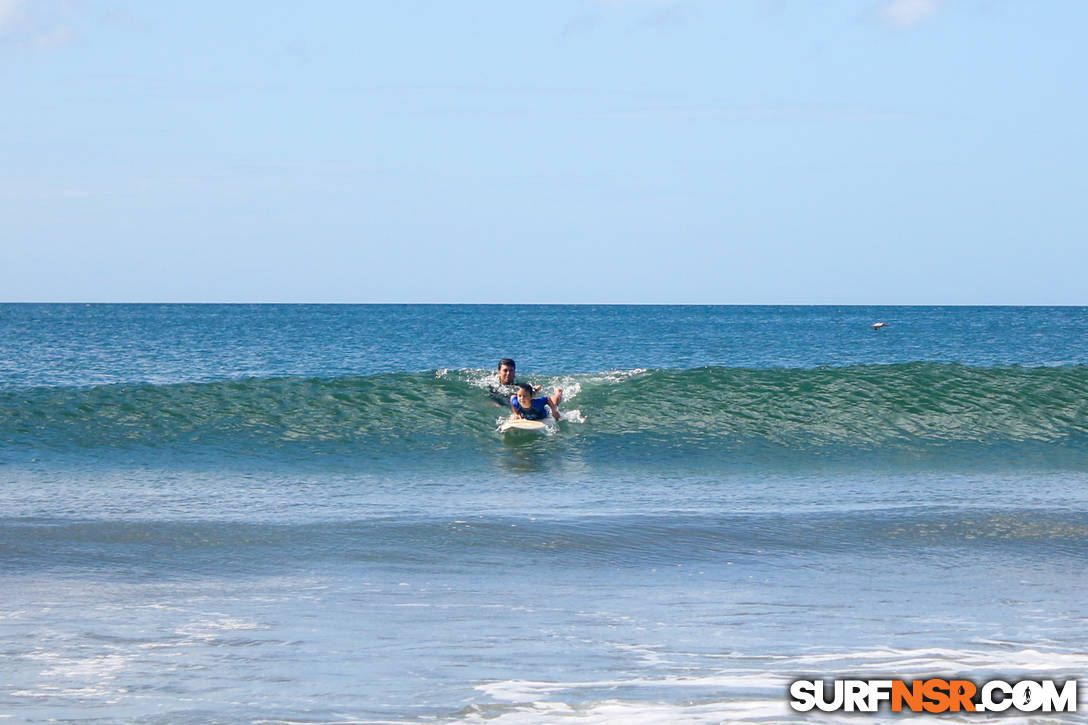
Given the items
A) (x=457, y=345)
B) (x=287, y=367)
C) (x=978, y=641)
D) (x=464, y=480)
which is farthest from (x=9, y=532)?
(x=457, y=345)

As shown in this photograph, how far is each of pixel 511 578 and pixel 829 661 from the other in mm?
2916

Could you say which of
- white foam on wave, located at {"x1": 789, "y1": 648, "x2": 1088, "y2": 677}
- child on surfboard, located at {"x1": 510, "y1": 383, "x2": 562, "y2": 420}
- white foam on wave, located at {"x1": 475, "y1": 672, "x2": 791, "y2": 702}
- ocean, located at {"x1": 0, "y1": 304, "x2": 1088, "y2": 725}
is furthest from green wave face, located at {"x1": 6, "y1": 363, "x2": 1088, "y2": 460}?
white foam on wave, located at {"x1": 475, "y1": 672, "x2": 791, "y2": 702}

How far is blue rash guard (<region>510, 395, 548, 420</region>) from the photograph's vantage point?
1847 centimetres

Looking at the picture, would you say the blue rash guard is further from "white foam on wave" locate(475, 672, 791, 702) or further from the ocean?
"white foam on wave" locate(475, 672, 791, 702)

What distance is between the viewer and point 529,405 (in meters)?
18.5

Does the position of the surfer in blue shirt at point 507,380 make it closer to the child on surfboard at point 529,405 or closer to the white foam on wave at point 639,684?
the child on surfboard at point 529,405

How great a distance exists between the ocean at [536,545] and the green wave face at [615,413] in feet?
0.31

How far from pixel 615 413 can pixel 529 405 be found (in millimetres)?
2143

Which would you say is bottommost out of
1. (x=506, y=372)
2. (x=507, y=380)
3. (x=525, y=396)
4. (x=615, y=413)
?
(x=615, y=413)

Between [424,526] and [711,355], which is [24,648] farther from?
[711,355]

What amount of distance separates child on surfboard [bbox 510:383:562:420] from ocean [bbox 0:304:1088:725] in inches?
20.0

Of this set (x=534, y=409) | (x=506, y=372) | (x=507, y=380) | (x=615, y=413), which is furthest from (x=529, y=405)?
(x=615, y=413)

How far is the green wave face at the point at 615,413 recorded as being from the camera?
17.6m

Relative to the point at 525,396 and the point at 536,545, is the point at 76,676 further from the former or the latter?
the point at 525,396
